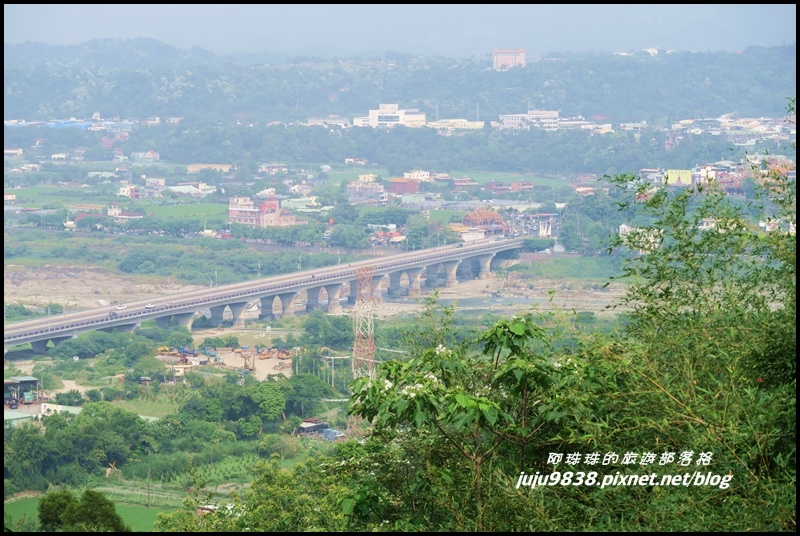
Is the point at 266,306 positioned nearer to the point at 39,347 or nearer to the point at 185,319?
the point at 185,319

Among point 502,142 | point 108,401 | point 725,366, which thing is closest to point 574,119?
point 502,142

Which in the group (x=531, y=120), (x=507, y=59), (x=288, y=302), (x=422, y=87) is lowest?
(x=288, y=302)

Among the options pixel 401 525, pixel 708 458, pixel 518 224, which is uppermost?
pixel 708 458

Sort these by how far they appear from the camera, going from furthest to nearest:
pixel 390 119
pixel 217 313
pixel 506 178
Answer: pixel 390 119 → pixel 506 178 → pixel 217 313

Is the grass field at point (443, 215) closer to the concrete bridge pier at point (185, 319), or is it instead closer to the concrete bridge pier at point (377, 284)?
the concrete bridge pier at point (377, 284)

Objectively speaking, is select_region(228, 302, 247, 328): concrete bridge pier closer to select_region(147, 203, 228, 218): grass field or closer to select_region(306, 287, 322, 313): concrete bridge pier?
select_region(306, 287, 322, 313): concrete bridge pier

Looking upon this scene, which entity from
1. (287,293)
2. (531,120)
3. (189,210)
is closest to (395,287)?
(287,293)

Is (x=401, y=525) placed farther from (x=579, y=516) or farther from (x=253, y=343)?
(x=253, y=343)
